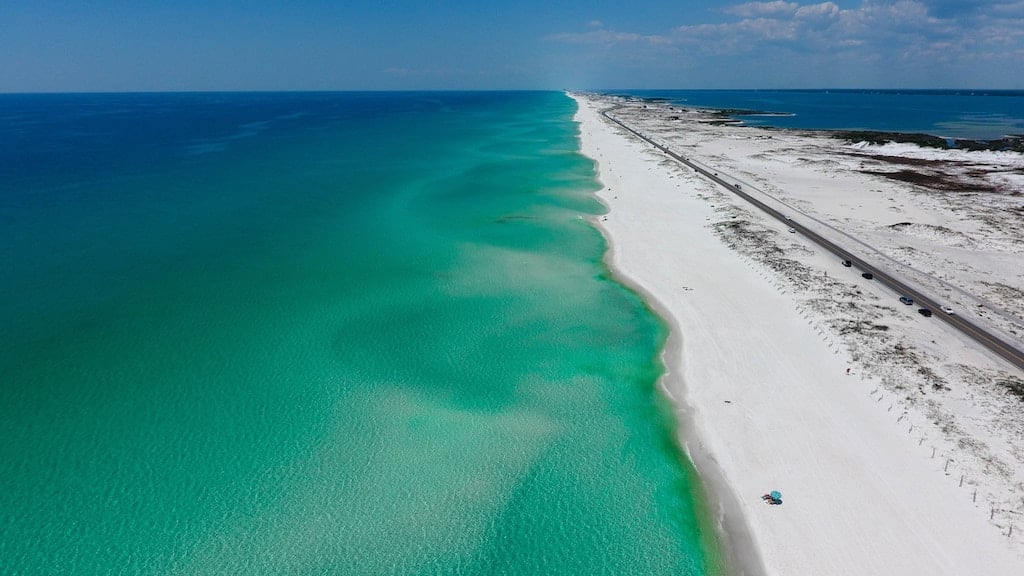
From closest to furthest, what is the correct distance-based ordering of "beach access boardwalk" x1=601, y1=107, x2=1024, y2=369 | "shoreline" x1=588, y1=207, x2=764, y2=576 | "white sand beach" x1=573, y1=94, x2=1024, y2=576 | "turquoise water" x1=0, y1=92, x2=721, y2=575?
"shoreline" x1=588, y1=207, x2=764, y2=576, "white sand beach" x1=573, y1=94, x2=1024, y2=576, "turquoise water" x1=0, y1=92, x2=721, y2=575, "beach access boardwalk" x1=601, y1=107, x2=1024, y2=369

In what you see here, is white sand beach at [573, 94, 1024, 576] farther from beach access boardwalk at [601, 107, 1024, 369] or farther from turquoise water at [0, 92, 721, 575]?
turquoise water at [0, 92, 721, 575]

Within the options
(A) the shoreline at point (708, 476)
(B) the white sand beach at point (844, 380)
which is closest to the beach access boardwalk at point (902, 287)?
(B) the white sand beach at point (844, 380)

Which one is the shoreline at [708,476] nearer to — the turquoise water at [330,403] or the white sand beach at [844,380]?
the white sand beach at [844,380]

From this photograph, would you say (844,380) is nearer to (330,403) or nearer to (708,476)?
(708,476)

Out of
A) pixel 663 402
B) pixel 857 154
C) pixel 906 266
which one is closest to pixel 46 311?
pixel 663 402

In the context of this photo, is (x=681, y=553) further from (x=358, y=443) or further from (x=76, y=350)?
(x=76, y=350)

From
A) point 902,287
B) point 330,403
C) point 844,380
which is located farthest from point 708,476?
point 902,287

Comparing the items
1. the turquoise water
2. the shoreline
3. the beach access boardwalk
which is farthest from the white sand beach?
the turquoise water
